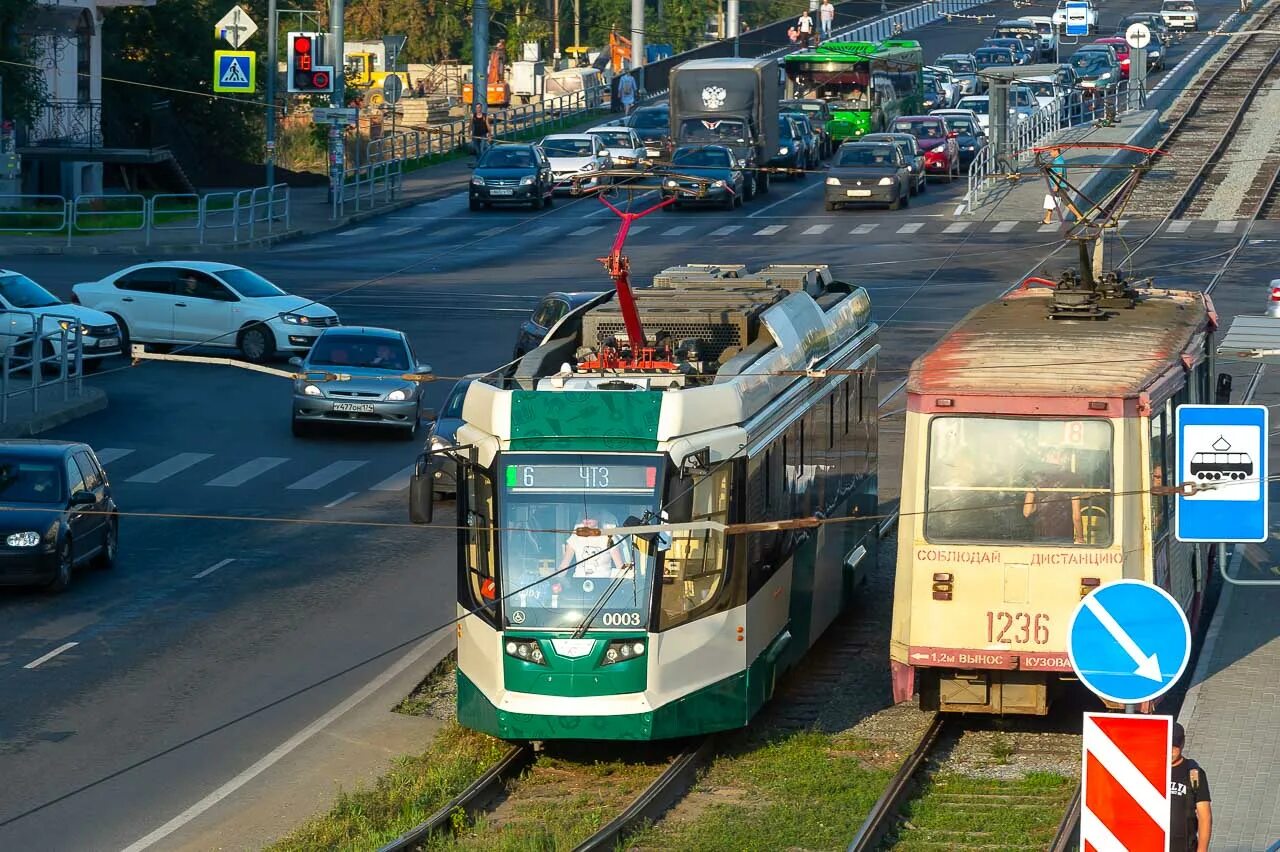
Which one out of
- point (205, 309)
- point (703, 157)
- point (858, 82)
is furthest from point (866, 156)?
point (205, 309)

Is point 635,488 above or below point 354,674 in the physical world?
above

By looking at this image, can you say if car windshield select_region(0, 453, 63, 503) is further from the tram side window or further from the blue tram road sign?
the blue tram road sign

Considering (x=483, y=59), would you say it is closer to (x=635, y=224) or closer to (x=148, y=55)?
(x=148, y=55)

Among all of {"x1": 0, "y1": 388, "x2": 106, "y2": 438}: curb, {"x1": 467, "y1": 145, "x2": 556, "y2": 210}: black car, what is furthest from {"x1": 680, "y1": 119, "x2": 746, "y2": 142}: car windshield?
{"x1": 0, "y1": 388, "x2": 106, "y2": 438}: curb

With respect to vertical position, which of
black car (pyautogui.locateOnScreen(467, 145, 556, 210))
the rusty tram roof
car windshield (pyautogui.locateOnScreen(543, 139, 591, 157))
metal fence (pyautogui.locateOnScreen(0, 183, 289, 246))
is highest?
car windshield (pyautogui.locateOnScreen(543, 139, 591, 157))

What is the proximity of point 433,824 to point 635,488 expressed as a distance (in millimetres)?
2583

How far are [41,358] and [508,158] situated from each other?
25.6 m

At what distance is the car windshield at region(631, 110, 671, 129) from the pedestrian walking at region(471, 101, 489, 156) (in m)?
4.57

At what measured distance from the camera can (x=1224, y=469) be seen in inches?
547

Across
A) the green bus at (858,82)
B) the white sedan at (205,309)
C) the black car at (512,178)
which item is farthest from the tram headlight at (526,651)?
the green bus at (858,82)

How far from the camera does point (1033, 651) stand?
1569 centimetres

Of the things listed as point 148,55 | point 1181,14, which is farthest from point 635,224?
point 1181,14

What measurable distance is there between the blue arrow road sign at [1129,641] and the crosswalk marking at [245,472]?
56.7 ft

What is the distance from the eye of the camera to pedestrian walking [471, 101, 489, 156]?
66.2 m
